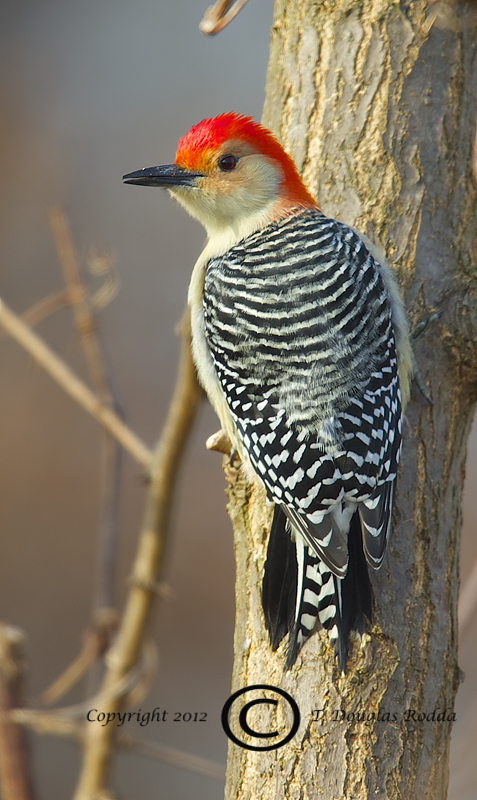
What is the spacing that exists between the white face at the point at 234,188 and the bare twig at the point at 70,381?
784 millimetres

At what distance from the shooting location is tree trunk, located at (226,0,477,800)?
1.85m

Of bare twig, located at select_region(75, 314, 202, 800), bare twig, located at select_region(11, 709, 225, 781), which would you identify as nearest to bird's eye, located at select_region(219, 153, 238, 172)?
bare twig, located at select_region(75, 314, 202, 800)

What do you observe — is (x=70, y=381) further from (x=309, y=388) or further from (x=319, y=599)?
(x=319, y=599)

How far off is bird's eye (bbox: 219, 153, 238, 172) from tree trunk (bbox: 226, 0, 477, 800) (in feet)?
0.68

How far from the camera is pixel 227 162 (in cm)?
258

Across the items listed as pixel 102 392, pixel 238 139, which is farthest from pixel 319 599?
pixel 238 139

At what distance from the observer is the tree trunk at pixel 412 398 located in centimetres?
185

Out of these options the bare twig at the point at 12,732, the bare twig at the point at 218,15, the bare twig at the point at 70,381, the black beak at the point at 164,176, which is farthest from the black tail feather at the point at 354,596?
the bare twig at the point at 218,15

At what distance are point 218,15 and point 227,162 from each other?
475 millimetres

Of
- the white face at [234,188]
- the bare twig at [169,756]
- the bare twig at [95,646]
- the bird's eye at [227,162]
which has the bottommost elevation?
the bare twig at [169,756]

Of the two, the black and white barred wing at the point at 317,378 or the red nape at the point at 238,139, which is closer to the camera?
the black and white barred wing at the point at 317,378

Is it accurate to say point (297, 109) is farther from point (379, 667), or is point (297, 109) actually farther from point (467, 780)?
point (467, 780)

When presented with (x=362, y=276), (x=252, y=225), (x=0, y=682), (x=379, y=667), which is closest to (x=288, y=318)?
(x=362, y=276)

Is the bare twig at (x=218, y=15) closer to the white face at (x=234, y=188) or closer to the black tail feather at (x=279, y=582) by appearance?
the white face at (x=234, y=188)
